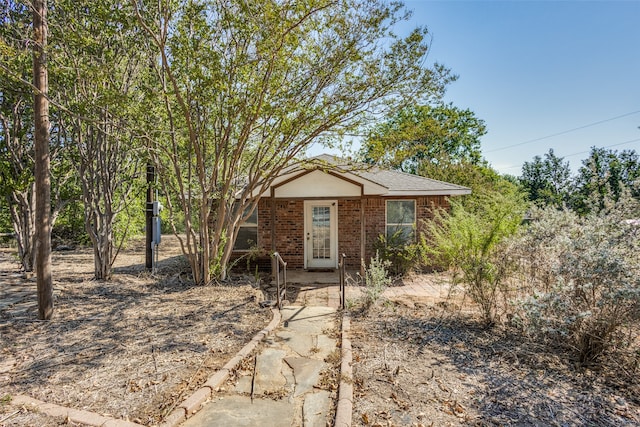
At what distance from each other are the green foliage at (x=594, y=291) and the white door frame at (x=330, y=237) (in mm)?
6800

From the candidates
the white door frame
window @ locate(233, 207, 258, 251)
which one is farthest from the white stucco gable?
window @ locate(233, 207, 258, 251)

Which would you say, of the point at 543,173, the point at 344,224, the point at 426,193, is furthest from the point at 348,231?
the point at 543,173

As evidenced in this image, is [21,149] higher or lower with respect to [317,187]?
higher

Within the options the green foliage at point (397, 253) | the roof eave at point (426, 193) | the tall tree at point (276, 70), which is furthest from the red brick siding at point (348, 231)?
the tall tree at point (276, 70)

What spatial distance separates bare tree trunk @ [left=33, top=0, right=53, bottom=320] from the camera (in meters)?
4.45

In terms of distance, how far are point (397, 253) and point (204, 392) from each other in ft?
23.3

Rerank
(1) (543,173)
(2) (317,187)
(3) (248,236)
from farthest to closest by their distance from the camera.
Answer: (1) (543,173) < (3) (248,236) < (2) (317,187)

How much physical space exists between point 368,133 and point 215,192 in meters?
3.40

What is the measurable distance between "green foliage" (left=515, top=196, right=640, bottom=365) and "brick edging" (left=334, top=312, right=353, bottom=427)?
214cm

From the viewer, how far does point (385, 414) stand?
112 inches

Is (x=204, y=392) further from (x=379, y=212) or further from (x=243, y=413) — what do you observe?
(x=379, y=212)

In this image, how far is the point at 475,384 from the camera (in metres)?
3.37

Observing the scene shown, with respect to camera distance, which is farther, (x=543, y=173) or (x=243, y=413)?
(x=543, y=173)

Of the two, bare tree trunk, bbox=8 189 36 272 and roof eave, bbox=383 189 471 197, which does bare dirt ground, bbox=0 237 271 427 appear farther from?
roof eave, bbox=383 189 471 197
